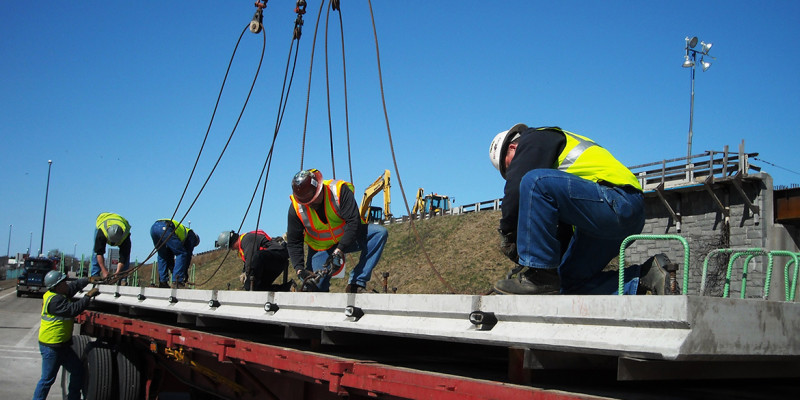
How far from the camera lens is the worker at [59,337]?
8977 millimetres

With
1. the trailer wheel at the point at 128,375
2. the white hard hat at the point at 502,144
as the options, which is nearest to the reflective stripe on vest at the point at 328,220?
the white hard hat at the point at 502,144

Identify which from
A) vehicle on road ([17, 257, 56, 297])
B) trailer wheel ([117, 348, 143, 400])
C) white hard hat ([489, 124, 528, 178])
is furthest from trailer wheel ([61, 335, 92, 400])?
vehicle on road ([17, 257, 56, 297])

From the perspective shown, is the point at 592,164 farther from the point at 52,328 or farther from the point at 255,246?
the point at 52,328

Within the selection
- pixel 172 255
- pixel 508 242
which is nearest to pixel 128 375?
pixel 172 255

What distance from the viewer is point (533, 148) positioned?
11.7ft

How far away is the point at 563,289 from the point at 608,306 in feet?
6.21

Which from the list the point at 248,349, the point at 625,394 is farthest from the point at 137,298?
the point at 625,394

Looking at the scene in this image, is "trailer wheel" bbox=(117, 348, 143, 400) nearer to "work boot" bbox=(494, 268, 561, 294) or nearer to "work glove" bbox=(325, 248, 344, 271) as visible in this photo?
"work glove" bbox=(325, 248, 344, 271)

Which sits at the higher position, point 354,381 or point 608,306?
point 608,306

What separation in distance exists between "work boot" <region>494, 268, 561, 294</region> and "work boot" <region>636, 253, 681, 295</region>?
19.6 inches

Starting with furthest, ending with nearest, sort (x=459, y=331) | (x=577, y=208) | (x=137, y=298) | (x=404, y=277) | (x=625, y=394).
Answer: (x=404, y=277), (x=137, y=298), (x=577, y=208), (x=459, y=331), (x=625, y=394)

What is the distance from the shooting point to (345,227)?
6.51 m

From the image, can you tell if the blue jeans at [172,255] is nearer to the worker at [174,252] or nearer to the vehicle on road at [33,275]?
the worker at [174,252]

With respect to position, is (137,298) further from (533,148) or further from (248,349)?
(533,148)
